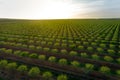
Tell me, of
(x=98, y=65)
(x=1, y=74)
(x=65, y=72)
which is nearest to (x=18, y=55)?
(x=1, y=74)

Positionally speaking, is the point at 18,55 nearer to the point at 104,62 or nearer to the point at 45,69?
the point at 45,69

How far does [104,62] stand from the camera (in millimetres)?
10266

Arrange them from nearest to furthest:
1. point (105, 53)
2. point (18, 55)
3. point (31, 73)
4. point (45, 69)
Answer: point (31, 73), point (45, 69), point (18, 55), point (105, 53)

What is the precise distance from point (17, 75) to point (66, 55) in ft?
16.4

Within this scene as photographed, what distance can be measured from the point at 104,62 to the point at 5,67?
7.88m

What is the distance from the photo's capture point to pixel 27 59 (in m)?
11.0

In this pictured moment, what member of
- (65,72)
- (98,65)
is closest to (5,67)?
(65,72)

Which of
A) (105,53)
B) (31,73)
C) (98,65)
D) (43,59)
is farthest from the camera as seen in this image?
(105,53)

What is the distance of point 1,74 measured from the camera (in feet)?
28.3

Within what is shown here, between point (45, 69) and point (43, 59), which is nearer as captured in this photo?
Result: point (45, 69)

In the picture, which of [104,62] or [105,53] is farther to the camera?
[105,53]

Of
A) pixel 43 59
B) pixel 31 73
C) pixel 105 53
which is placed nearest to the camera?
pixel 31 73

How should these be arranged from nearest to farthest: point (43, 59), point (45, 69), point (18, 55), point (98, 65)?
point (45, 69) < point (98, 65) < point (43, 59) < point (18, 55)

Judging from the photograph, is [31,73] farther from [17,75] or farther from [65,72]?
[65,72]
